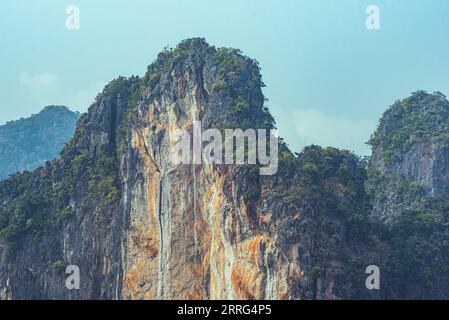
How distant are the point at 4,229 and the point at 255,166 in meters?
15.6

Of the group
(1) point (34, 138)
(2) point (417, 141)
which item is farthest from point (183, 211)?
(1) point (34, 138)

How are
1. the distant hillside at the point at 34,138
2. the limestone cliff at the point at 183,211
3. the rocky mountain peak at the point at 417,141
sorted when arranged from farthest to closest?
the distant hillside at the point at 34,138
the rocky mountain peak at the point at 417,141
the limestone cliff at the point at 183,211

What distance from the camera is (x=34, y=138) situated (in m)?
116

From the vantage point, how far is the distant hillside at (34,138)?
114 m

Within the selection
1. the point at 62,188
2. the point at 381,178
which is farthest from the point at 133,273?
the point at 381,178

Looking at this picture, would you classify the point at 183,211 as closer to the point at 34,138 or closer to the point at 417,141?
the point at 417,141

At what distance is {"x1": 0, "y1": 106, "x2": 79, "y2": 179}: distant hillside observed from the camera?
375 ft

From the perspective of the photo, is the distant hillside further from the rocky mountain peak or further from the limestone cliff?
the limestone cliff

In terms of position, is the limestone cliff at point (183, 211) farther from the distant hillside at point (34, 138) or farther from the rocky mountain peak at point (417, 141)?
the distant hillside at point (34, 138)

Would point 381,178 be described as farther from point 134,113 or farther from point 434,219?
point 134,113

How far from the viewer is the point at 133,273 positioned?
173 feet

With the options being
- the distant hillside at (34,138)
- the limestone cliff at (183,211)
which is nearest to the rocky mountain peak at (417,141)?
the limestone cliff at (183,211)

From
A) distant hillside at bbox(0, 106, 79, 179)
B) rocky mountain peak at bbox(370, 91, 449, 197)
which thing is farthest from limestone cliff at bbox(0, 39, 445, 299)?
distant hillside at bbox(0, 106, 79, 179)

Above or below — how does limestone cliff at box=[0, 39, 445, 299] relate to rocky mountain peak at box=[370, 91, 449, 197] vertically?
below
